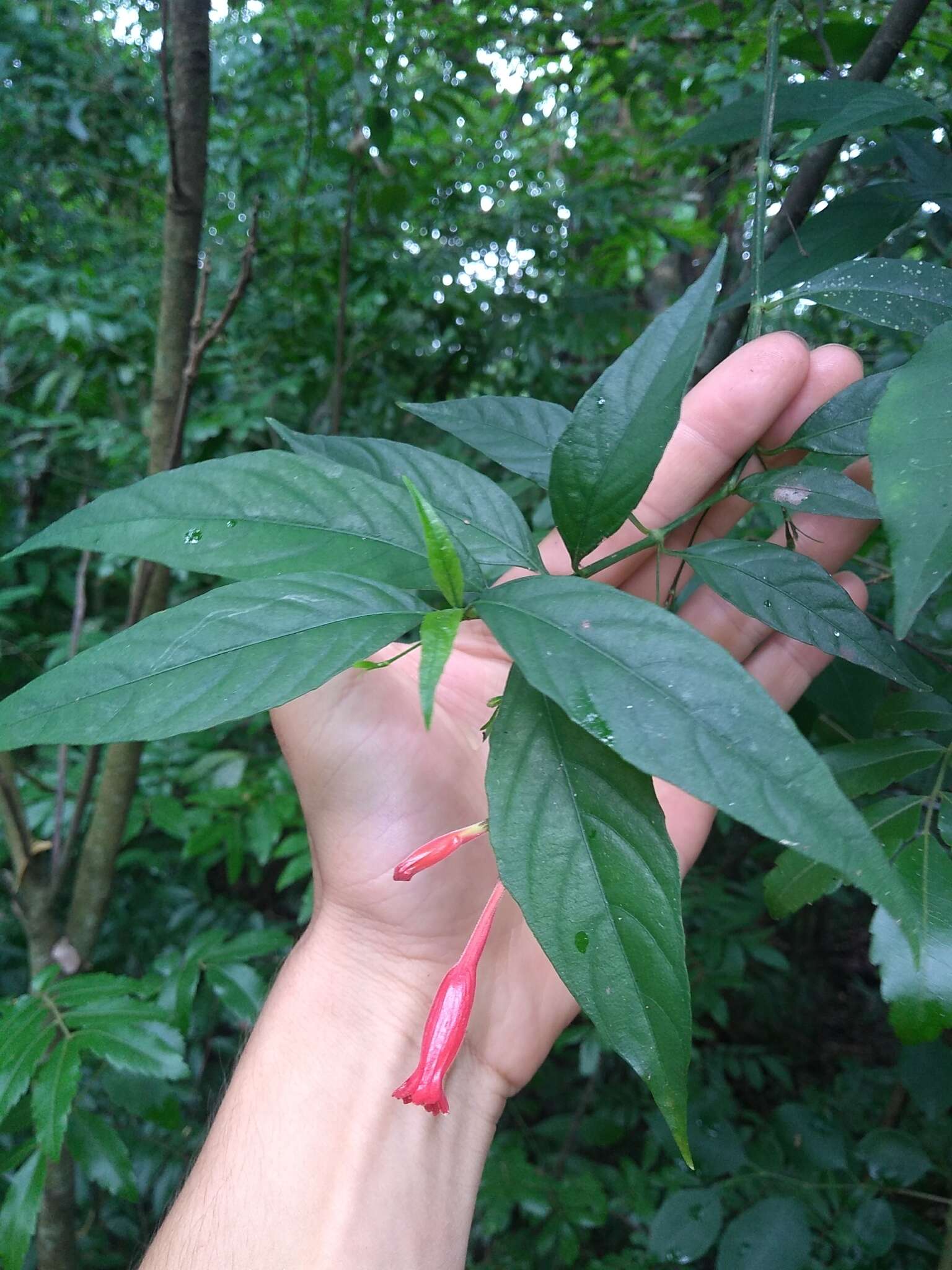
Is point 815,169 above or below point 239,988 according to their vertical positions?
above

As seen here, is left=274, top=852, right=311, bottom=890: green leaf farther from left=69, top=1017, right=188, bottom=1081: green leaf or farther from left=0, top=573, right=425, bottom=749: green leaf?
left=0, top=573, right=425, bottom=749: green leaf

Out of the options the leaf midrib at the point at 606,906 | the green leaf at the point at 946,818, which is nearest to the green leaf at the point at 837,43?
the green leaf at the point at 946,818

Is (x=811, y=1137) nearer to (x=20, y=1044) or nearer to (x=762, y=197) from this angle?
(x=20, y=1044)

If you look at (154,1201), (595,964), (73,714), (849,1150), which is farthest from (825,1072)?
(73,714)

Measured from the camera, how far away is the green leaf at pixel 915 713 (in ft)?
2.45

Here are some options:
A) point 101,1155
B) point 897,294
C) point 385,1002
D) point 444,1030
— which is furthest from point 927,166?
point 101,1155

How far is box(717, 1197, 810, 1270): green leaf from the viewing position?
112 centimetres

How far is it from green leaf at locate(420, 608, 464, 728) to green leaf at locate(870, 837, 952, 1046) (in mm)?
409

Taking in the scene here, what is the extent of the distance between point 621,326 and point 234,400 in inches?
38.1

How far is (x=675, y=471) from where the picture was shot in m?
0.87

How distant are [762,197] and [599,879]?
2.08 ft

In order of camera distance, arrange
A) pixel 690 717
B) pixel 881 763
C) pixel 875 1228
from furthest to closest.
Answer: pixel 875 1228 → pixel 881 763 → pixel 690 717

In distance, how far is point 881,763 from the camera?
0.75 metres

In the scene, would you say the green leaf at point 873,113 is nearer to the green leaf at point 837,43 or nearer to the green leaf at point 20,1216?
the green leaf at point 837,43
